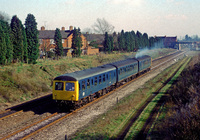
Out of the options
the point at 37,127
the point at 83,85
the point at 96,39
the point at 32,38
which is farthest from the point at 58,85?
the point at 96,39

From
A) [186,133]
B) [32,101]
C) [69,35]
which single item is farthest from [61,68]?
[69,35]

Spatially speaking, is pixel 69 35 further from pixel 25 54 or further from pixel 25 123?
pixel 25 123

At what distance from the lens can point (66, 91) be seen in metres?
16.6

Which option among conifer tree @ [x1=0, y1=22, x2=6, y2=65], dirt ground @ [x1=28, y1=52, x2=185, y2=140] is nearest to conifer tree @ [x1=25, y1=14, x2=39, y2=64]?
conifer tree @ [x1=0, y1=22, x2=6, y2=65]

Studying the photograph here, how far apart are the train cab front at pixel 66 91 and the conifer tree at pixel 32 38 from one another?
63.5ft

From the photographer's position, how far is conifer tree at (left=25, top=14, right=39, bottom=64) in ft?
114

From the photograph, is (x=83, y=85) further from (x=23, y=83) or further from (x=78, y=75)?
(x=23, y=83)

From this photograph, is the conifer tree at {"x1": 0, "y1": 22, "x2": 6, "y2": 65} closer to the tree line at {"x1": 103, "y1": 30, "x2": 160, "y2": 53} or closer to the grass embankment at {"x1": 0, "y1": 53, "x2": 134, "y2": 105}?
the grass embankment at {"x1": 0, "y1": 53, "x2": 134, "y2": 105}

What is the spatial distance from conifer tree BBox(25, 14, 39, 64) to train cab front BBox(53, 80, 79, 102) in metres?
19.4

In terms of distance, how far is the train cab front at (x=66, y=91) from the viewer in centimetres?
1647

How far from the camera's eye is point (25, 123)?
14680mm

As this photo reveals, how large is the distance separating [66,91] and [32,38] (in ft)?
74.3

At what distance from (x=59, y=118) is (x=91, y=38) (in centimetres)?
7075

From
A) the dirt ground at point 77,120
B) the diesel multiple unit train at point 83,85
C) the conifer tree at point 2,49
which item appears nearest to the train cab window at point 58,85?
the diesel multiple unit train at point 83,85
